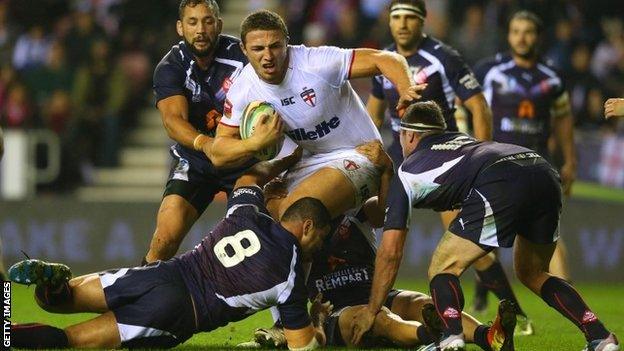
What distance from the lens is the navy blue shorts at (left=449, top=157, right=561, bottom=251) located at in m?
6.85

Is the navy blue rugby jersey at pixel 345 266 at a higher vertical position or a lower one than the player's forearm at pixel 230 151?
lower

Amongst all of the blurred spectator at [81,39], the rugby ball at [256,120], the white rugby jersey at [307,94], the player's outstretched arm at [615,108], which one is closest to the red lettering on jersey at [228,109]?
the white rugby jersey at [307,94]

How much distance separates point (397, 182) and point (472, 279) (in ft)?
23.5

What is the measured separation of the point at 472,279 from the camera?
45.8 feet

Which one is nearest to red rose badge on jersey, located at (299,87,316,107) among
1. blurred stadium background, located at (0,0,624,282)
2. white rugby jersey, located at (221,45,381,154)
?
white rugby jersey, located at (221,45,381,154)

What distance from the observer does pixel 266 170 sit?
7.88 meters

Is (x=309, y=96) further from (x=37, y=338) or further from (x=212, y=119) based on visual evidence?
(x=37, y=338)

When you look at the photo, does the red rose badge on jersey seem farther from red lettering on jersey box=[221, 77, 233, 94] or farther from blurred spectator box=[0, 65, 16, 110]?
blurred spectator box=[0, 65, 16, 110]

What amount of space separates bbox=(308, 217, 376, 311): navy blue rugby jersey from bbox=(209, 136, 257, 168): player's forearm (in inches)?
35.3

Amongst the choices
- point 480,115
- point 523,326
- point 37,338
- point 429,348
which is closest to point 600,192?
point 480,115

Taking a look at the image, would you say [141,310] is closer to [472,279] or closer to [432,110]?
[432,110]

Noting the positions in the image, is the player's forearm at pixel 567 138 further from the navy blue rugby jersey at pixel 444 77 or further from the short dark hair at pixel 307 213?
the short dark hair at pixel 307 213

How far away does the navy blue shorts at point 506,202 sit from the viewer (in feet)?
22.5

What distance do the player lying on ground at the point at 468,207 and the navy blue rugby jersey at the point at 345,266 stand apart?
0.72 metres
